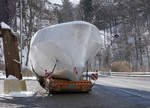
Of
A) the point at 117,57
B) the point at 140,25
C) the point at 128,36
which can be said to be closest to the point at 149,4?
the point at 140,25

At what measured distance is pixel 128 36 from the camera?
54125 mm

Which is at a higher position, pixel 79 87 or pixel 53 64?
pixel 53 64

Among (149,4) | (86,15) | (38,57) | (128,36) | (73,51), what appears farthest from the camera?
(86,15)

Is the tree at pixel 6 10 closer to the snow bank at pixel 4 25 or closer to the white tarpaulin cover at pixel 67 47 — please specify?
the snow bank at pixel 4 25

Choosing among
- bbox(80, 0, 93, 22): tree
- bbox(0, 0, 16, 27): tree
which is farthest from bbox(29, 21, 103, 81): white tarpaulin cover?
bbox(80, 0, 93, 22): tree

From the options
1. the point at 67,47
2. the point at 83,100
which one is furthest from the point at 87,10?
the point at 83,100

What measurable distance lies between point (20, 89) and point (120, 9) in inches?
2068

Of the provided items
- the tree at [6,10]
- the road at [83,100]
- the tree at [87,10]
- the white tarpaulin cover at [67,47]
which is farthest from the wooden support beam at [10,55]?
the tree at [87,10]

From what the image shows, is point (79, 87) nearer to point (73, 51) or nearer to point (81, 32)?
point (73, 51)

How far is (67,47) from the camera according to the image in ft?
27.0

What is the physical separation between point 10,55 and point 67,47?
8.02ft

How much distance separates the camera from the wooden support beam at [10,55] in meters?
8.66

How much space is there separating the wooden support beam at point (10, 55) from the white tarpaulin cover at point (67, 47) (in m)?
1.00

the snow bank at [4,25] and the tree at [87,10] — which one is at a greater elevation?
the tree at [87,10]
